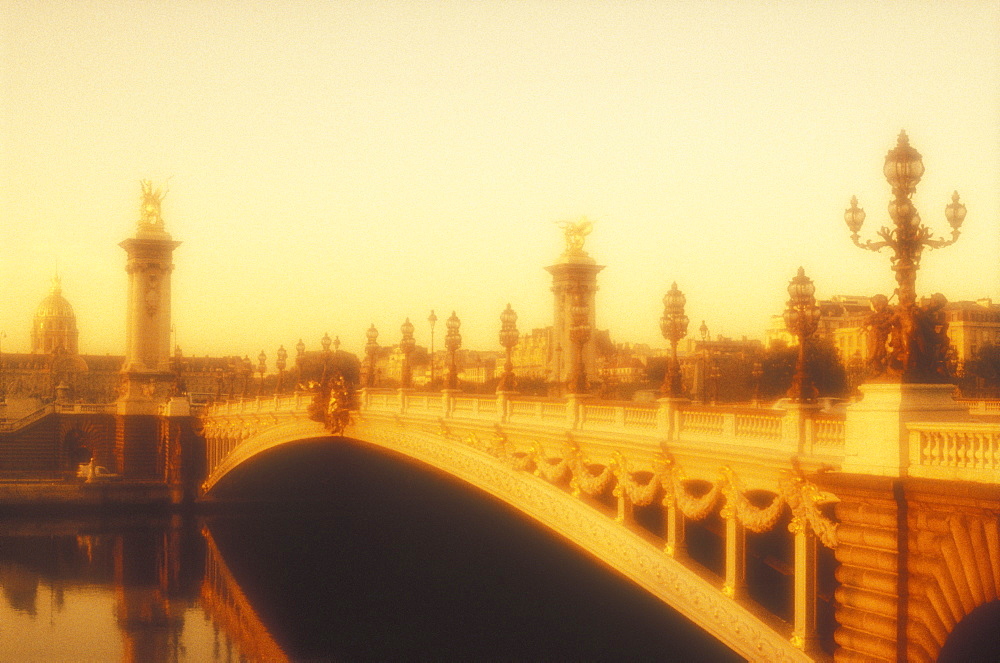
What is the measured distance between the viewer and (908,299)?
13.1 meters

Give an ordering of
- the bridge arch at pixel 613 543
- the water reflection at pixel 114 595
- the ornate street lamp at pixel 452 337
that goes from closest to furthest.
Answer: the bridge arch at pixel 613 543 → the ornate street lamp at pixel 452 337 → the water reflection at pixel 114 595

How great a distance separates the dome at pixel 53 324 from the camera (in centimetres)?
16488

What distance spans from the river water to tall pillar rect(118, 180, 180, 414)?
13.3 meters

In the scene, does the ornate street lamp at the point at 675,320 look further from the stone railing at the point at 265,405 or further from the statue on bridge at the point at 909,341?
the stone railing at the point at 265,405

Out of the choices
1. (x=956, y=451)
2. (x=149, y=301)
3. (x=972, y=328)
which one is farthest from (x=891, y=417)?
(x=149, y=301)

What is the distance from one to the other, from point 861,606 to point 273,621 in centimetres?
3015

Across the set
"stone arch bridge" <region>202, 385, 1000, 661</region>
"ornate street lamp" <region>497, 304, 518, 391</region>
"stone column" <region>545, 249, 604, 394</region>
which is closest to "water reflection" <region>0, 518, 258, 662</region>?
"ornate street lamp" <region>497, 304, 518, 391</region>

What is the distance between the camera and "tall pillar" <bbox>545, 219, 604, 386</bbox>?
42.7 m

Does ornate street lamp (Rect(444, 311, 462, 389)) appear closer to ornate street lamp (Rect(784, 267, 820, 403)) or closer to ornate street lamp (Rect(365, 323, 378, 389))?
ornate street lamp (Rect(365, 323, 378, 389))

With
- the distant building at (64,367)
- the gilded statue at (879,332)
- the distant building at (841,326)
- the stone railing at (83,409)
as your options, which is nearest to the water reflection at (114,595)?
the stone railing at (83,409)

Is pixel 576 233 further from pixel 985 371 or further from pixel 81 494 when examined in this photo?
pixel 81 494

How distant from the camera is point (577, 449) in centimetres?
2208

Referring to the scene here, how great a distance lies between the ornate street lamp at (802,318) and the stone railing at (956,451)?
83.2 inches

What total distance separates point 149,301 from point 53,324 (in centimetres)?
9683
